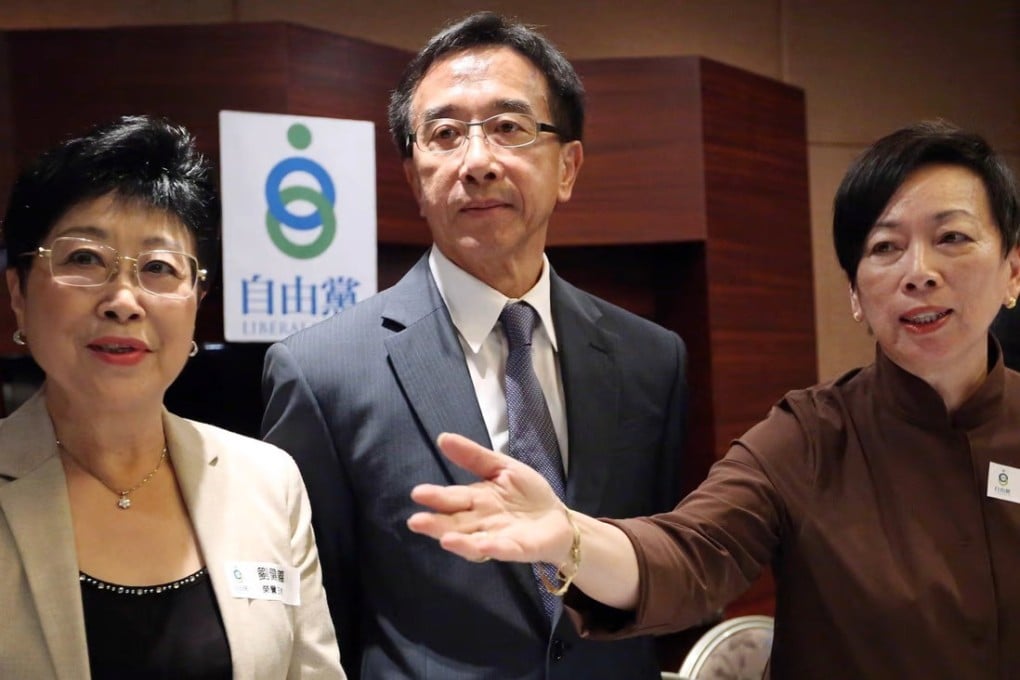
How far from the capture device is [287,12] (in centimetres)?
451

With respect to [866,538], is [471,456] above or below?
above

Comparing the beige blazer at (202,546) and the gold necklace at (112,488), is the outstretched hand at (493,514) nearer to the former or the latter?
the beige blazer at (202,546)

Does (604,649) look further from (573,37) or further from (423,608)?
(573,37)

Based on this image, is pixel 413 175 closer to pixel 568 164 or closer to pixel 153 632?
pixel 568 164

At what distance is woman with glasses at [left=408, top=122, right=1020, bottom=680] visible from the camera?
1.62 meters

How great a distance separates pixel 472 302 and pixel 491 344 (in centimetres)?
8

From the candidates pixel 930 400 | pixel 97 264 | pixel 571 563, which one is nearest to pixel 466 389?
pixel 571 563

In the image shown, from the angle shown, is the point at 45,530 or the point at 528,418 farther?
the point at 528,418

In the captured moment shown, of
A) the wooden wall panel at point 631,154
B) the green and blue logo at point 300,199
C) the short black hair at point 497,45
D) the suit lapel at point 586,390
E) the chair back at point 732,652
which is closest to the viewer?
the suit lapel at point 586,390

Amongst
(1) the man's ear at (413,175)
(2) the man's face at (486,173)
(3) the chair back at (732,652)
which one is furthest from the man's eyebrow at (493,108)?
(3) the chair back at (732,652)

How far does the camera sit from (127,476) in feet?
5.63

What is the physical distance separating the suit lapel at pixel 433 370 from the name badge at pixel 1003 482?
2.64 ft

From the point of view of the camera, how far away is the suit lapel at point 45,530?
4.88 feet

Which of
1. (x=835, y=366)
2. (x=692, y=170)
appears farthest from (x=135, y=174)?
(x=835, y=366)
